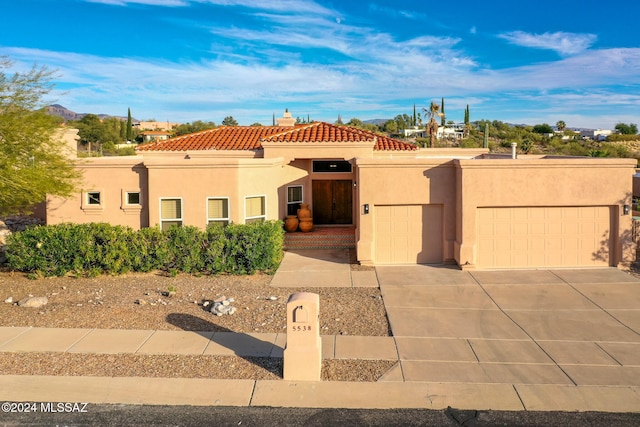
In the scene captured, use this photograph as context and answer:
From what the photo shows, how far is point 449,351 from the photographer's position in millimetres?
8969

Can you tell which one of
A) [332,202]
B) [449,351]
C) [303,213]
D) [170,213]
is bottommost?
Result: [449,351]

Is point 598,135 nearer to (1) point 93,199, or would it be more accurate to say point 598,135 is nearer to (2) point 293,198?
(2) point 293,198

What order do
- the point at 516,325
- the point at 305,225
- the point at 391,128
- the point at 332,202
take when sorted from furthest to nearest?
the point at 391,128 → the point at 332,202 → the point at 305,225 → the point at 516,325

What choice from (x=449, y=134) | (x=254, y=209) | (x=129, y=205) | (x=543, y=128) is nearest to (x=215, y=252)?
(x=254, y=209)

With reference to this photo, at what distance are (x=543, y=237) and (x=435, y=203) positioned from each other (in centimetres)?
336

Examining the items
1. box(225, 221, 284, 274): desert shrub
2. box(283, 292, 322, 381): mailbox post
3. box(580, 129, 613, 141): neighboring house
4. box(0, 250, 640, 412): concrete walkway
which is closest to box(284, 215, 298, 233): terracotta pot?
box(225, 221, 284, 274): desert shrub

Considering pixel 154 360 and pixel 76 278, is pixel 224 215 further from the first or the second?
pixel 154 360

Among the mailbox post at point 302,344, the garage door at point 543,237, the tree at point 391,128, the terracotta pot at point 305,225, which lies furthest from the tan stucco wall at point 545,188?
the tree at point 391,128

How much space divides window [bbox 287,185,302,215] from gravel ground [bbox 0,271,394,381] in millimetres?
5998

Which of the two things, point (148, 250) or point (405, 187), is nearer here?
point (148, 250)

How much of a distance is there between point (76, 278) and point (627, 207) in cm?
1599

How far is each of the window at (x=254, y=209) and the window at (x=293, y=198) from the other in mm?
2634

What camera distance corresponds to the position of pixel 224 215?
16391 mm

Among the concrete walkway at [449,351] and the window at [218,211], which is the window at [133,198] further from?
the concrete walkway at [449,351]
